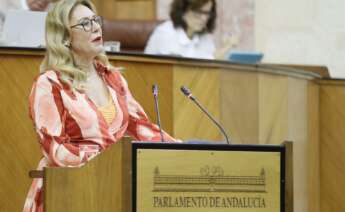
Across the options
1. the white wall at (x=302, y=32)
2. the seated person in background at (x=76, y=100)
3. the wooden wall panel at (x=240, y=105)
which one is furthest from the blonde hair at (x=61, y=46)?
the white wall at (x=302, y=32)

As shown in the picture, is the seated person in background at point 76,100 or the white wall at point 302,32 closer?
the seated person in background at point 76,100

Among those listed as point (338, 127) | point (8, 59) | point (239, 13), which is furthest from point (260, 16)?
point (8, 59)

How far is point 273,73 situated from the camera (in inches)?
248

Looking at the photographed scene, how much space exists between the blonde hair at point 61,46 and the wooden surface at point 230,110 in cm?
115

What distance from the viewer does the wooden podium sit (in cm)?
387

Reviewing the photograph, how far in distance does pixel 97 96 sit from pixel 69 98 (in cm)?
19

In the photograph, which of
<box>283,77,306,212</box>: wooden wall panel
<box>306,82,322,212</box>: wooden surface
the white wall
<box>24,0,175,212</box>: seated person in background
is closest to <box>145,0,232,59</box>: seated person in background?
<box>306,82,322,212</box>: wooden surface

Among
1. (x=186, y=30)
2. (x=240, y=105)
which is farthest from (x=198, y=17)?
(x=240, y=105)

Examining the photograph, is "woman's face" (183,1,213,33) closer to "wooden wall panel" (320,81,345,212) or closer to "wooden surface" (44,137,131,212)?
"wooden wall panel" (320,81,345,212)

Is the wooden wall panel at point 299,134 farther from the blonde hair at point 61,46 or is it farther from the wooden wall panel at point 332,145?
the blonde hair at point 61,46

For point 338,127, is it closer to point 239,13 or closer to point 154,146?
point 154,146

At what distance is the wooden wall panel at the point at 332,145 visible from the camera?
6.57 meters

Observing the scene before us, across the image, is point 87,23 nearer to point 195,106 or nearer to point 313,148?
point 195,106

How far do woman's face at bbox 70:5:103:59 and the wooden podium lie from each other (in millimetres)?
717
